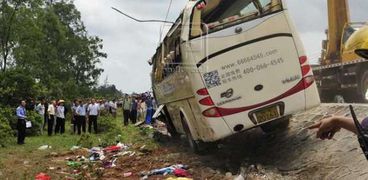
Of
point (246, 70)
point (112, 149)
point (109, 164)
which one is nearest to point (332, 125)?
point (246, 70)

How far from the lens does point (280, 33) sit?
1058 cm

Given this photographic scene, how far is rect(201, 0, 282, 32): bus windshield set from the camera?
10.8 meters

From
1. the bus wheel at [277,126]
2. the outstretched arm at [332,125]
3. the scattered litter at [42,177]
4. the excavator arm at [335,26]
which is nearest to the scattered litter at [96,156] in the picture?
the scattered litter at [42,177]

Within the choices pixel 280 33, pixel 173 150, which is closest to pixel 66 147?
pixel 173 150

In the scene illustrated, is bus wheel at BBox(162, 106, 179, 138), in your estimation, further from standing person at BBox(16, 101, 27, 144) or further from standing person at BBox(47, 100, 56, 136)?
standing person at BBox(47, 100, 56, 136)

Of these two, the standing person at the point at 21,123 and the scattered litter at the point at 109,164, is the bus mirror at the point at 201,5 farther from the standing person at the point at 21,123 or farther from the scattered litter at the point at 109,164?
the standing person at the point at 21,123

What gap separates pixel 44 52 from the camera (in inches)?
2154

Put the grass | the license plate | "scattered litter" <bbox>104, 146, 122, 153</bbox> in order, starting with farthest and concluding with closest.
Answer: "scattered litter" <bbox>104, 146, 122, 153</bbox> → the grass → the license plate

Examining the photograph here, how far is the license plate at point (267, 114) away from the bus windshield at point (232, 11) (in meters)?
1.74

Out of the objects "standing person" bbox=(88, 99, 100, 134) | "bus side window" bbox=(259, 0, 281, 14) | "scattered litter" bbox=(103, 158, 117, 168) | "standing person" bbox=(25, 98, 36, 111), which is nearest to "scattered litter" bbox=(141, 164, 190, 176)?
"scattered litter" bbox=(103, 158, 117, 168)

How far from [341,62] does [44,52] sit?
130ft

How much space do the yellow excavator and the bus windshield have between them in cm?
655

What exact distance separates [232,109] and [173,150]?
190 inches

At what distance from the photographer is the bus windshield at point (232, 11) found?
10.8 metres
